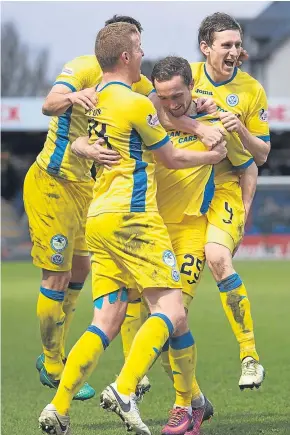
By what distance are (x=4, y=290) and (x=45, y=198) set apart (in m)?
12.6

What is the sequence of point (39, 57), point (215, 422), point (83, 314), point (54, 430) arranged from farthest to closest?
1. point (39, 57)
2. point (83, 314)
3. point (215, 422)
4. point (54, 430)

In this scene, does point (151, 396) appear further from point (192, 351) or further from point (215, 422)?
point (192, 351)

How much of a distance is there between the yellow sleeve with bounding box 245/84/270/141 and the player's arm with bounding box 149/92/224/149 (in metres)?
0.62

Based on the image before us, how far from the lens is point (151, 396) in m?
8.63

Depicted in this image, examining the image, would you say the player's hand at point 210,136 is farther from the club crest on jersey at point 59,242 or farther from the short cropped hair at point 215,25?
the club crest on jersey at point 59,242

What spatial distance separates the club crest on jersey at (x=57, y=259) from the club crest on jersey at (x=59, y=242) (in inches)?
1.8

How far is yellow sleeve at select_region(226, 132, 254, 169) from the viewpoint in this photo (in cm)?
716

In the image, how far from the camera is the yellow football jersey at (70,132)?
749 centimetres

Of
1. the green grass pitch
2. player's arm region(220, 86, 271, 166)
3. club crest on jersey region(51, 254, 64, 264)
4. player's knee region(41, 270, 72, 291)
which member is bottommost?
the green grass pitch

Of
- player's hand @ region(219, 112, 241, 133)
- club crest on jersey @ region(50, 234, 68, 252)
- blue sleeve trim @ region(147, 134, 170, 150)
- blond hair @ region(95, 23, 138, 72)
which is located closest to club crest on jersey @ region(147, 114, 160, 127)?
A: blue sleeve trim @ region(147, 134, 170, 150)

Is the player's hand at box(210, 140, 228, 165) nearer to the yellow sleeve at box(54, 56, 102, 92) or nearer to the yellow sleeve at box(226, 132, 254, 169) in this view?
the yellow sleeve at box(226, 132, 254, 169)

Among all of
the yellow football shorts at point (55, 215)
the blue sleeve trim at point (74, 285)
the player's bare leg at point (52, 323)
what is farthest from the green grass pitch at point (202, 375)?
the yellow football shorts at point (55, 215)

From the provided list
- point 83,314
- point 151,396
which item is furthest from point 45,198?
point 83,314

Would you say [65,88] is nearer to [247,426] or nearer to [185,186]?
[185,186]
